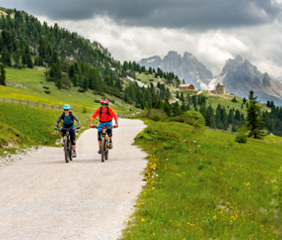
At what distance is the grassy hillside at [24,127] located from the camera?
728 inches

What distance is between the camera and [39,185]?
9.54 m

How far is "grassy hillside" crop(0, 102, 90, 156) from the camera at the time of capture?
60.6ft

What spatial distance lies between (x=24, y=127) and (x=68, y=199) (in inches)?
756

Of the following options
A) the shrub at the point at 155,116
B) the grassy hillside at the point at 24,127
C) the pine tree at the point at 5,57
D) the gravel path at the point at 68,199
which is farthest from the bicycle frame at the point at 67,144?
the pine tree at the point at 5,57

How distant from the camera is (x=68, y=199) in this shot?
26.1 feet

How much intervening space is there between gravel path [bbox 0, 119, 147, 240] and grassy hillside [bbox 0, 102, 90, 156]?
5765mm

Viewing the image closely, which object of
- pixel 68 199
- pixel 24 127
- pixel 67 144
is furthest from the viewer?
pixel 24 127

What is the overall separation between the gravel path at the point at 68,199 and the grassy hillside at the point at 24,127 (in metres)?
5.76

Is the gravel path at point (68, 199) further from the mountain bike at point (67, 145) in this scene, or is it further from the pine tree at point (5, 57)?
the pine tree at point (5, 57)

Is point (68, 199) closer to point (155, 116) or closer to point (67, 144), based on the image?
point (67, 144)

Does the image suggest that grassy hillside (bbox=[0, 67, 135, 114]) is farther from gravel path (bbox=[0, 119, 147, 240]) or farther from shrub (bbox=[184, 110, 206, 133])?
gravel path (bbox=[0, 119, 147, 240])

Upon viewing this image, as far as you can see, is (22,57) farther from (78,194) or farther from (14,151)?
(78,194)

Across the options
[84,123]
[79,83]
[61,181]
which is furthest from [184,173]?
[79,83]

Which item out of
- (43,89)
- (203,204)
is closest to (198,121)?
(203,204)
